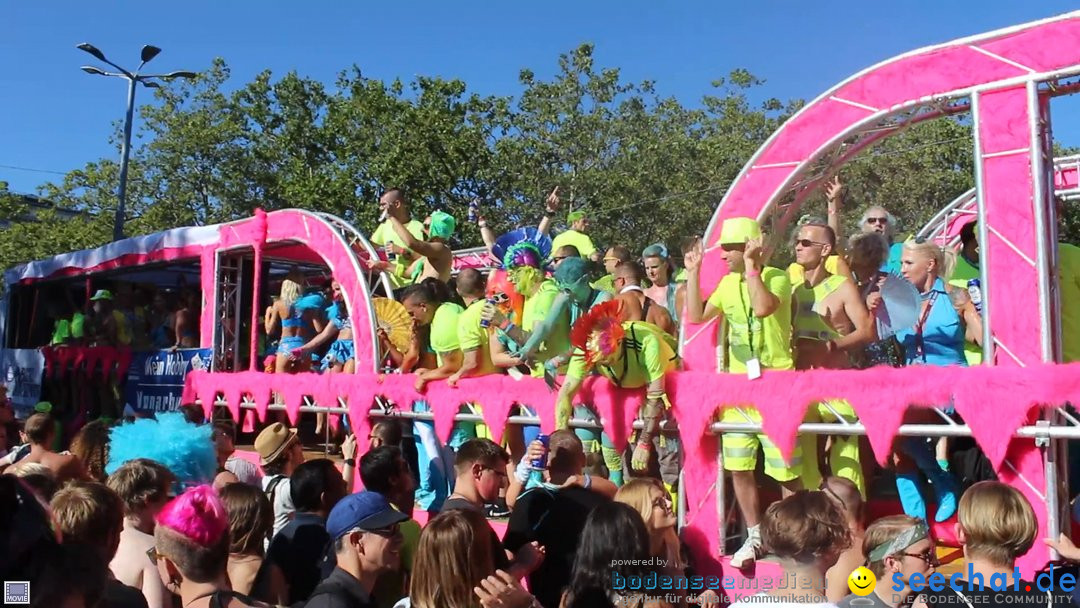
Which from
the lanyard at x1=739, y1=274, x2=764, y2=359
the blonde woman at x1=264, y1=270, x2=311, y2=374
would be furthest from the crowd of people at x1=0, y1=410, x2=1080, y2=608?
the blonde woman at x1=264, y1=270, x2=311, y2=374

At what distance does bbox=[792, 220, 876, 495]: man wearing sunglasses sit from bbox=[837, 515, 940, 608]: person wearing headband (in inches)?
68.3

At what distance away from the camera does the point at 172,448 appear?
168 inches

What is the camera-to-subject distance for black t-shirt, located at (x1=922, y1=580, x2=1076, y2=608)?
2.69 metres

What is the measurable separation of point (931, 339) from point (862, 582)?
9.03 feet

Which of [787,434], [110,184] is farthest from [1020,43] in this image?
[110,184]

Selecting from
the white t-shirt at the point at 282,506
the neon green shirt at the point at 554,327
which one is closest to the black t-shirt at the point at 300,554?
the white t-shirt at the point at 282,506

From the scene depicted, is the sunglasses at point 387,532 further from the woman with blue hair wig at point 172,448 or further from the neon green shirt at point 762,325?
the neon green shirt at point 762,325

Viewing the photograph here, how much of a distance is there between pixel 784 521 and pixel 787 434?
1807 millimetres

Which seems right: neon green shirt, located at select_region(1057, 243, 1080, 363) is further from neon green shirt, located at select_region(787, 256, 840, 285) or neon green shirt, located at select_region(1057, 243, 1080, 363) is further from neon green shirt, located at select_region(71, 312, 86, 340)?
neon green shirt, located at select_region(71, 312, 86, 340)

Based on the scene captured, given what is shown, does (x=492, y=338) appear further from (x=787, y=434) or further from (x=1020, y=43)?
(x=1020, y=43)

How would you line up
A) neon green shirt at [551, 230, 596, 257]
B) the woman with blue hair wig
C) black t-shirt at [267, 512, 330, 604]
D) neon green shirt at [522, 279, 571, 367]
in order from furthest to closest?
neon green shirt at [551, 230, 596, 257] → neon green shirt at [522, 279, 571, 367] → the woman with blue hair wig → black t-shirt at [267, 512, 330, 604]

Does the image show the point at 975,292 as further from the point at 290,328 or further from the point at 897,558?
the point at 290,328

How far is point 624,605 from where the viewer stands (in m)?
3.05

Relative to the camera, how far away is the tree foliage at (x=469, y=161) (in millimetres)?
21609
